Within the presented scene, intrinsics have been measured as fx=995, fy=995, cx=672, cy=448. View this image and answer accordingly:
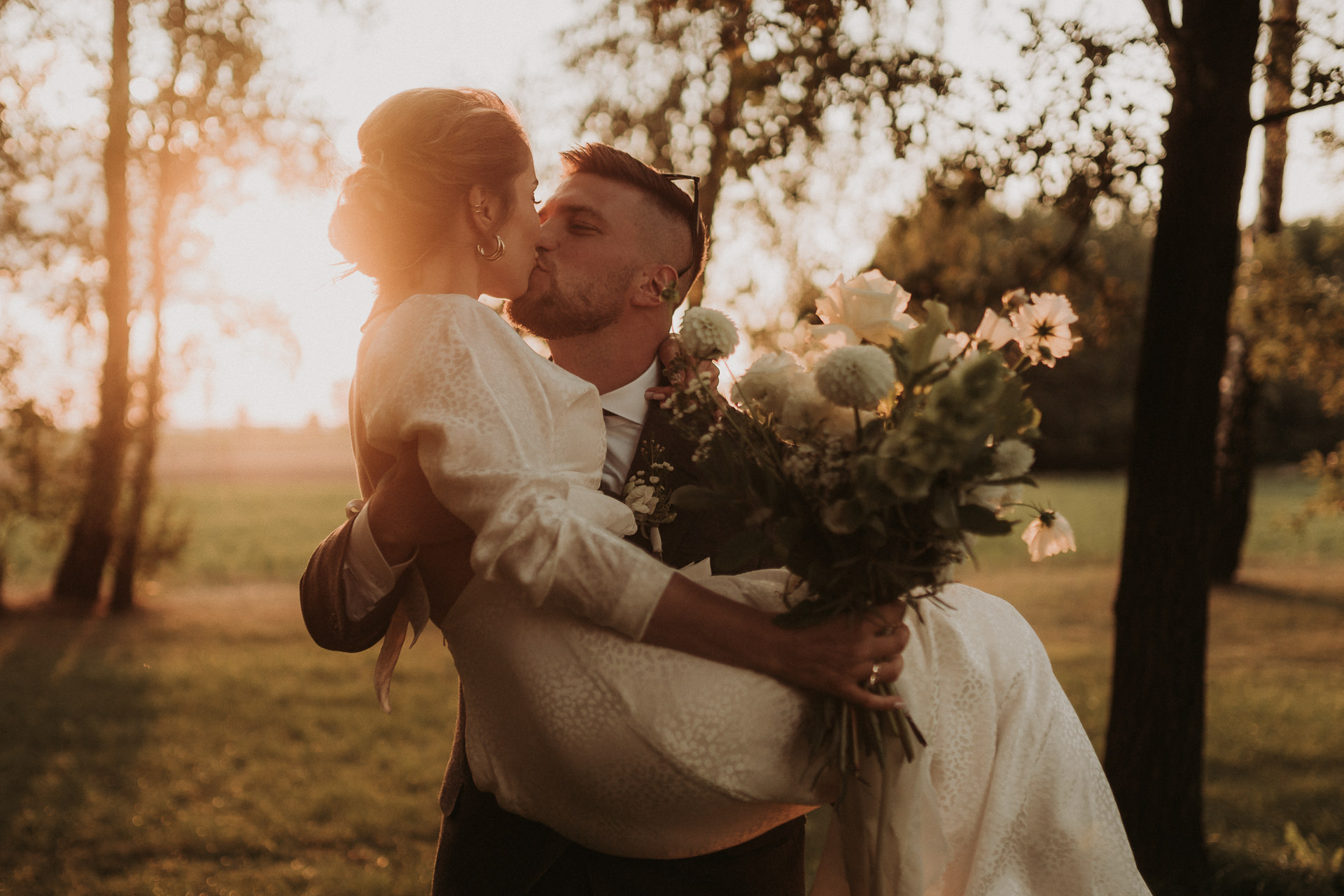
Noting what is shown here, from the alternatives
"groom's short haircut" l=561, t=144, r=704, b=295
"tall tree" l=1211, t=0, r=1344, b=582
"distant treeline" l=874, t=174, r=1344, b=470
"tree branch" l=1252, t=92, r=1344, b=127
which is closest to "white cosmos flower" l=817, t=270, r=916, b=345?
"distant treeline" l=874, t=174, r=1344, b=470

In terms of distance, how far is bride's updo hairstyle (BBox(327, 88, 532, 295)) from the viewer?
228cm

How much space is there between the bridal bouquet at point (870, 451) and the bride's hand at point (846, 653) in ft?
0.11

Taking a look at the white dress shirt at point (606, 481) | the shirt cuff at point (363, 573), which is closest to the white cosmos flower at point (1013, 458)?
the white dress shirt at point (606, 481)

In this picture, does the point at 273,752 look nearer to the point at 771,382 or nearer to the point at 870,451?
the point at 771,382

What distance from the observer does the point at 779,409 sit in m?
1.99

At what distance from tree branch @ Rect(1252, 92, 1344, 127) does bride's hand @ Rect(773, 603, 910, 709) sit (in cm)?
316

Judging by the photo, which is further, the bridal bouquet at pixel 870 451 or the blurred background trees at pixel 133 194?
the blurred background trees at pixel 133 194

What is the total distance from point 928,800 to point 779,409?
0.88m

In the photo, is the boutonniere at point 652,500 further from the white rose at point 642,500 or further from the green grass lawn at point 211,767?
the green grass lawn at point 211,767

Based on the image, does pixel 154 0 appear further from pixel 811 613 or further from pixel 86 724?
pixel 811 613

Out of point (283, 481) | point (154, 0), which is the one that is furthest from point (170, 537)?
point (283, 481)

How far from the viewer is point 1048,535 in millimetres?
2164

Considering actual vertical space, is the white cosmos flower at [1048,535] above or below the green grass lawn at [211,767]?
above

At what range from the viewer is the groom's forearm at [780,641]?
1968mm
